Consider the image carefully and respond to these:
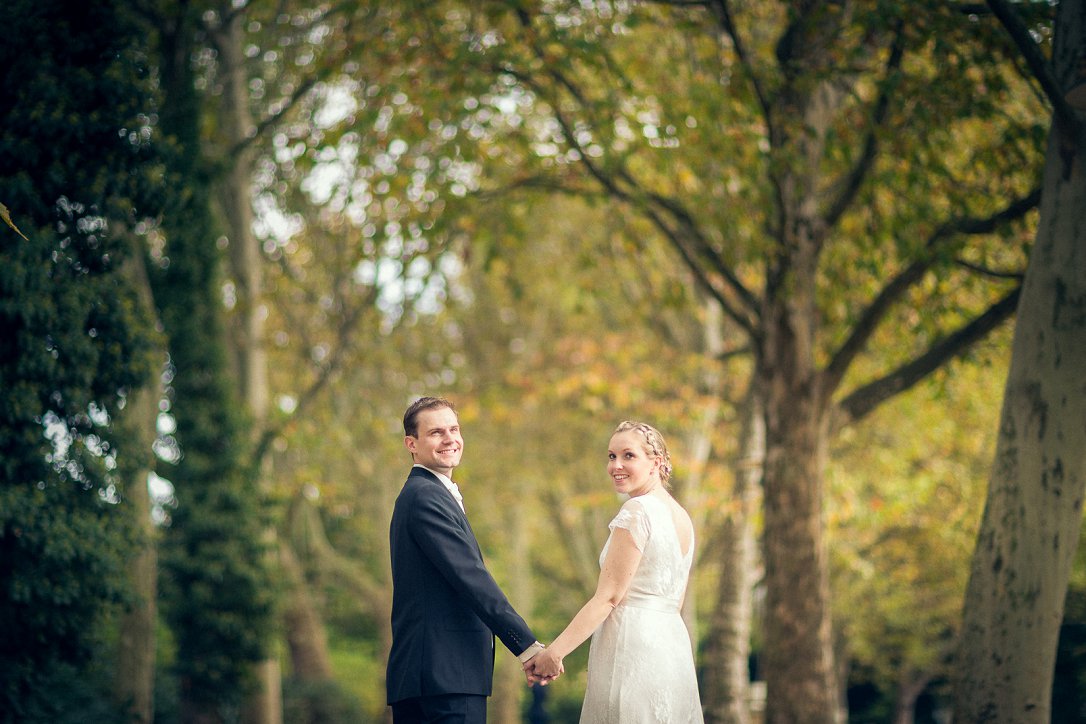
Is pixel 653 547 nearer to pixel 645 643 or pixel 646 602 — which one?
pixel 646 602

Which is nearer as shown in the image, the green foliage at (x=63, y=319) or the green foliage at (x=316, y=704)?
the green foliage at (x=63, y=319)

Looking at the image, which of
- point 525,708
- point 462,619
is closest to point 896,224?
point 462,619

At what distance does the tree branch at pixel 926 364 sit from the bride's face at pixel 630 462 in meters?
4.16

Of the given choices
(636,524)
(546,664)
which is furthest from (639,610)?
(546,664)

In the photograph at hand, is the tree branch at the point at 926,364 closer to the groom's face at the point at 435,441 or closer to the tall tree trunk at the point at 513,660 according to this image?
the groom's face at the point at 435,441

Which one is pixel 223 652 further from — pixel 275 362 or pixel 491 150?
pixel 275 362

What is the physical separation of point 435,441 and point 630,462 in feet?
3.04

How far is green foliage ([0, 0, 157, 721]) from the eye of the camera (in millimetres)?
6855

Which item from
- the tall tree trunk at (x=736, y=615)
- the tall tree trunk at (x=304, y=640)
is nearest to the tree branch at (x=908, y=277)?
the tall tree trunk at (x=736, y=615)

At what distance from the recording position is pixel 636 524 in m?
4.69

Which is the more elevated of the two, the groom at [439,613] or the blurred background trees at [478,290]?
the blurred background trees at [478,290]

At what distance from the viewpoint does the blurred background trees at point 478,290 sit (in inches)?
290

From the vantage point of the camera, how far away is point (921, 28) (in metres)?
7.49

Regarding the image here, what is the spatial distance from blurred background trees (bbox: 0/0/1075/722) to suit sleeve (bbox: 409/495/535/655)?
3703 mm
